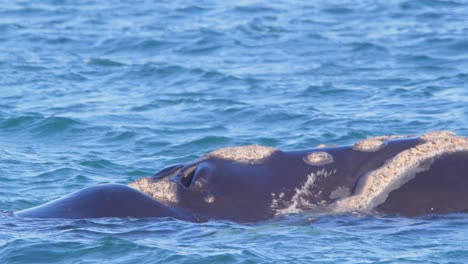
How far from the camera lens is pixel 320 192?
8992 mm

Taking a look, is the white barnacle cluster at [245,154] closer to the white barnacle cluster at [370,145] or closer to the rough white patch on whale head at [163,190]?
the rough white patch on whale head at [163,190]

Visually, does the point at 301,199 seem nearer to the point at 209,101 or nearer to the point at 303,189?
the point at 303,189

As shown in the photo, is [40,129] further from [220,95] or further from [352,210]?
[352,210]

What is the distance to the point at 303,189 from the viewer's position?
895cm

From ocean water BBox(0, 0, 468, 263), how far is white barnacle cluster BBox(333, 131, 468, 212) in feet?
0.43

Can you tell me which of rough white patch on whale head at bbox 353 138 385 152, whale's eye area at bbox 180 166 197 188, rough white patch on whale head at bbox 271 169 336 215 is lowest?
rough white patch on whale head at bbox 271 169 336 215

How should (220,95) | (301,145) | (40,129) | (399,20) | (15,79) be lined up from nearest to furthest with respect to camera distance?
(301,145), (40,129), (220,95), (15,79), (399,20)

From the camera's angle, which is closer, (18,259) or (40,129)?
(18,259)

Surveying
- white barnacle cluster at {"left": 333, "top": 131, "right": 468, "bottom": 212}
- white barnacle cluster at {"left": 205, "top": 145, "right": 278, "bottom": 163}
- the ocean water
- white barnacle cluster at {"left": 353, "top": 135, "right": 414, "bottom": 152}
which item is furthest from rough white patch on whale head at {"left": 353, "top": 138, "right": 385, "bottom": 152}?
white barnacle cluster at {"left": 205, "top": 145, "right": 278, "bottom": 163}

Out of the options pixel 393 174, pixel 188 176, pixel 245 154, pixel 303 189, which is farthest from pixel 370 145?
pixel 188 176

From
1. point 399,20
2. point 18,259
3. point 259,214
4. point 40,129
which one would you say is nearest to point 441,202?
point 259,214

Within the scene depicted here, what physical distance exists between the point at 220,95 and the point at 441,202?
33.1 ft

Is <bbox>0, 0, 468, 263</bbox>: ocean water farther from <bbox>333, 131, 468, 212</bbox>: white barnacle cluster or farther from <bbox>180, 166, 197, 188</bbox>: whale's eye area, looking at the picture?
<bbox>180, 166, 197, 188</bbox>: whale's eye area

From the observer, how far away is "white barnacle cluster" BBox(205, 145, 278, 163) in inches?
360
